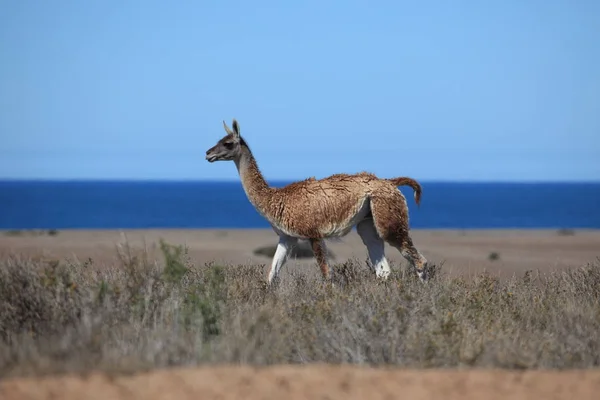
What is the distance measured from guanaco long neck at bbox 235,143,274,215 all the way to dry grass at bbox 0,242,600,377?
184cm

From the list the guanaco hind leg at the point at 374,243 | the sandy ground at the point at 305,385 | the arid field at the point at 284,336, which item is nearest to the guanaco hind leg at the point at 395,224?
the arid field at the point at 284,336

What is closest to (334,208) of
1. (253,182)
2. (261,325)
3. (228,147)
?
(253,182)

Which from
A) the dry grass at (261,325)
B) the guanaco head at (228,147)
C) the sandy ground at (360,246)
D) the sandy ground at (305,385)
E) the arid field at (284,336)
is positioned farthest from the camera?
the sandy ground at (360,246)

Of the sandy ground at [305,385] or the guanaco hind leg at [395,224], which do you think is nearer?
the sandy ground at [305,385]

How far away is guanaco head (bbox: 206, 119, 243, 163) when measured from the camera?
1317 cm

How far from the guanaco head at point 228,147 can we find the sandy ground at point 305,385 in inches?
233

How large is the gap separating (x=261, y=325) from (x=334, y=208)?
4.26m

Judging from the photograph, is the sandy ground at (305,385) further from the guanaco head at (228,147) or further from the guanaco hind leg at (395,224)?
Result: the guanaco head at (228,147)

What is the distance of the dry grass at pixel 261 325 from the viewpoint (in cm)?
803

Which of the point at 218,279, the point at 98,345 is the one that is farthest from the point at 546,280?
the point at 98,345

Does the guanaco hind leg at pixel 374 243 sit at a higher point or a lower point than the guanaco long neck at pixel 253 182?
lower

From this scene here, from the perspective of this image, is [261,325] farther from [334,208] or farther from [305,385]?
[334,208]

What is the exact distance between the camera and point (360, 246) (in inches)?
1468

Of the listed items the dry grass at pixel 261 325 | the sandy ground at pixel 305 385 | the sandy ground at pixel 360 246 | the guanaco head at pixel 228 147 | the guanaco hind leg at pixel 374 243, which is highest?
the guanaco head at pixel 228 147
